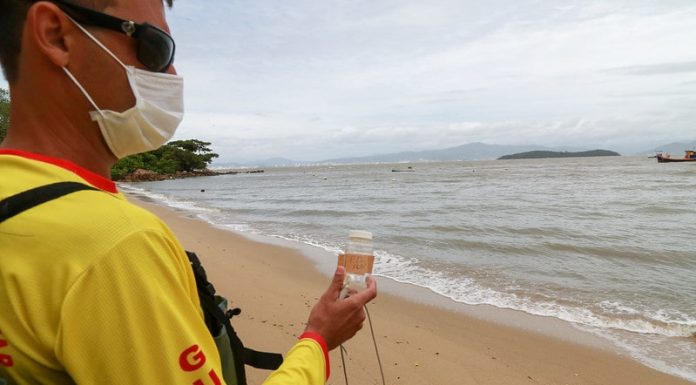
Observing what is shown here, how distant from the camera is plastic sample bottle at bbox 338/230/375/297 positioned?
154 cm

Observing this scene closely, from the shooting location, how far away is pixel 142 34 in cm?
125

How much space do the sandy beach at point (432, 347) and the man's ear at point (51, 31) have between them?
3.41 metres

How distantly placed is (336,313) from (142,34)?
1081 millimetres

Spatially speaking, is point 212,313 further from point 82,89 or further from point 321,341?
point 82,89

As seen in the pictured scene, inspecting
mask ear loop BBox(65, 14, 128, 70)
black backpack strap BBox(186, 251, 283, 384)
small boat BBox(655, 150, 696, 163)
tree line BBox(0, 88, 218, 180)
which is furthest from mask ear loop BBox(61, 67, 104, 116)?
small boat BBox(655, 150, 696, 163)

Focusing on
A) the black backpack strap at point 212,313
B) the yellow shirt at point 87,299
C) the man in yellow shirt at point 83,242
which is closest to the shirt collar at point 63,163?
the man in yellow shirt at point 83,242

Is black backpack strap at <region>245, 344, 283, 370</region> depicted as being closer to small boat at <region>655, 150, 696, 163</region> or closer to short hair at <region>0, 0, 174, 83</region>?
short hair at <region>0, 0, 174, 83</region>

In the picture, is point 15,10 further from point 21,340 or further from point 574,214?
point 574,214

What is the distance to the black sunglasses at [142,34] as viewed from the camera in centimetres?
110

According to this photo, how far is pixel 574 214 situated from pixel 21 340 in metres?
17.7

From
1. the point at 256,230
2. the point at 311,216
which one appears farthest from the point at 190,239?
the point at 311,216

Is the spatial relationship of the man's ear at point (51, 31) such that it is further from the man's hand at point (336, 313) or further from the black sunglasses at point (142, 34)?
the man's hand at point (336, 313)

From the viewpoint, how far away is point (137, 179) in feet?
201

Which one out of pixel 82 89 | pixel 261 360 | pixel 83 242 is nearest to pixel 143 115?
pixel 82 89
